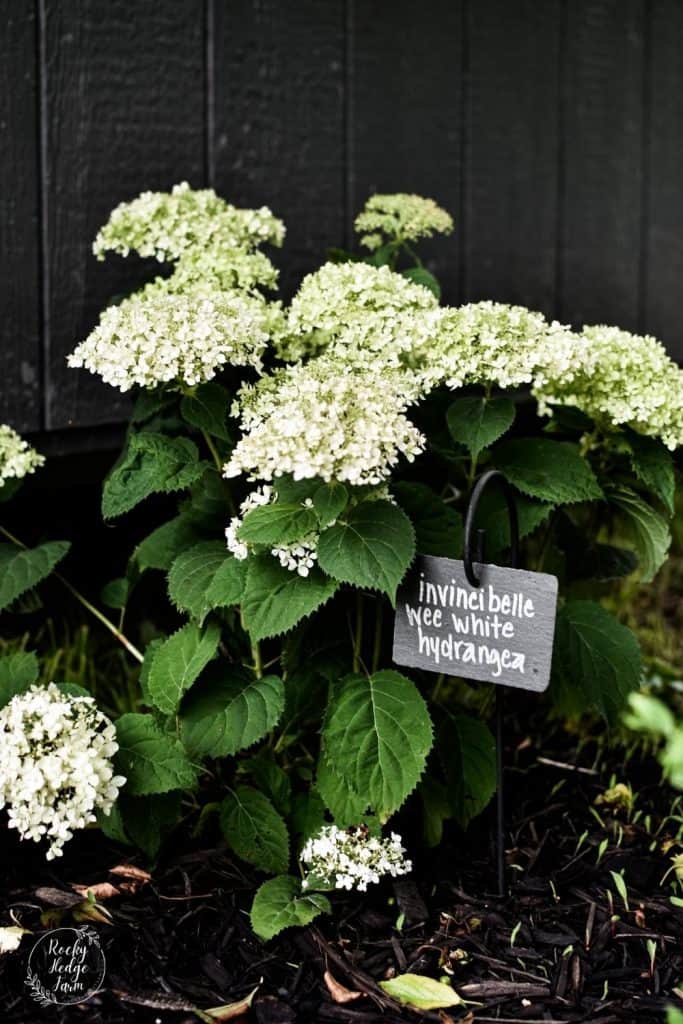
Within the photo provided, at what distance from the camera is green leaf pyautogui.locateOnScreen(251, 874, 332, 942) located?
175 cm

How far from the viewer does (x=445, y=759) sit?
6.35ft

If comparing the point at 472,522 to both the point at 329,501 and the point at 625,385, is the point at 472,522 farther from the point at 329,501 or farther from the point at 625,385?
the point at 625,385

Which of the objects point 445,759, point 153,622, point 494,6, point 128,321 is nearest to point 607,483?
point 445,759

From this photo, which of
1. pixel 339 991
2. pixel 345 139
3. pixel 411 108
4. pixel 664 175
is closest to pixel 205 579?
pixel 339 991

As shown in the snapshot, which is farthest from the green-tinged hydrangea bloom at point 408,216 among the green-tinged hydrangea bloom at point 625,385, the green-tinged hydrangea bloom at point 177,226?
the green-tinged hydrangea bloom at point 625,385

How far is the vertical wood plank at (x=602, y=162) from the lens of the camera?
364cm

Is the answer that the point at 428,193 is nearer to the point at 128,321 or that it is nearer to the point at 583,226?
the point at 583,226

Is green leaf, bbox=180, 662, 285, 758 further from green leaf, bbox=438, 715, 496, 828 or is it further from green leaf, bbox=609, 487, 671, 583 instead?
green leaf, bbox=609, 487, 671, 583

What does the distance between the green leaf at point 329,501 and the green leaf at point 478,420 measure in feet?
0.83

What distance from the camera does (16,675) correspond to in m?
1.92

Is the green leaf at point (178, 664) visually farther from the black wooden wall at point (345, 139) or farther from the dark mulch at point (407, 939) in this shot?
the black wooden wall at point (345, 139)

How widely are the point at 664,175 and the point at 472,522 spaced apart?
276cm

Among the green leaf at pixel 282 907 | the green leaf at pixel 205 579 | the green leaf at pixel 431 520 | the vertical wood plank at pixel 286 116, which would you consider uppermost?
the vertical wood plank at pixel 286 116

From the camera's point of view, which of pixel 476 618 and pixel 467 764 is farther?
pixel 467 764
